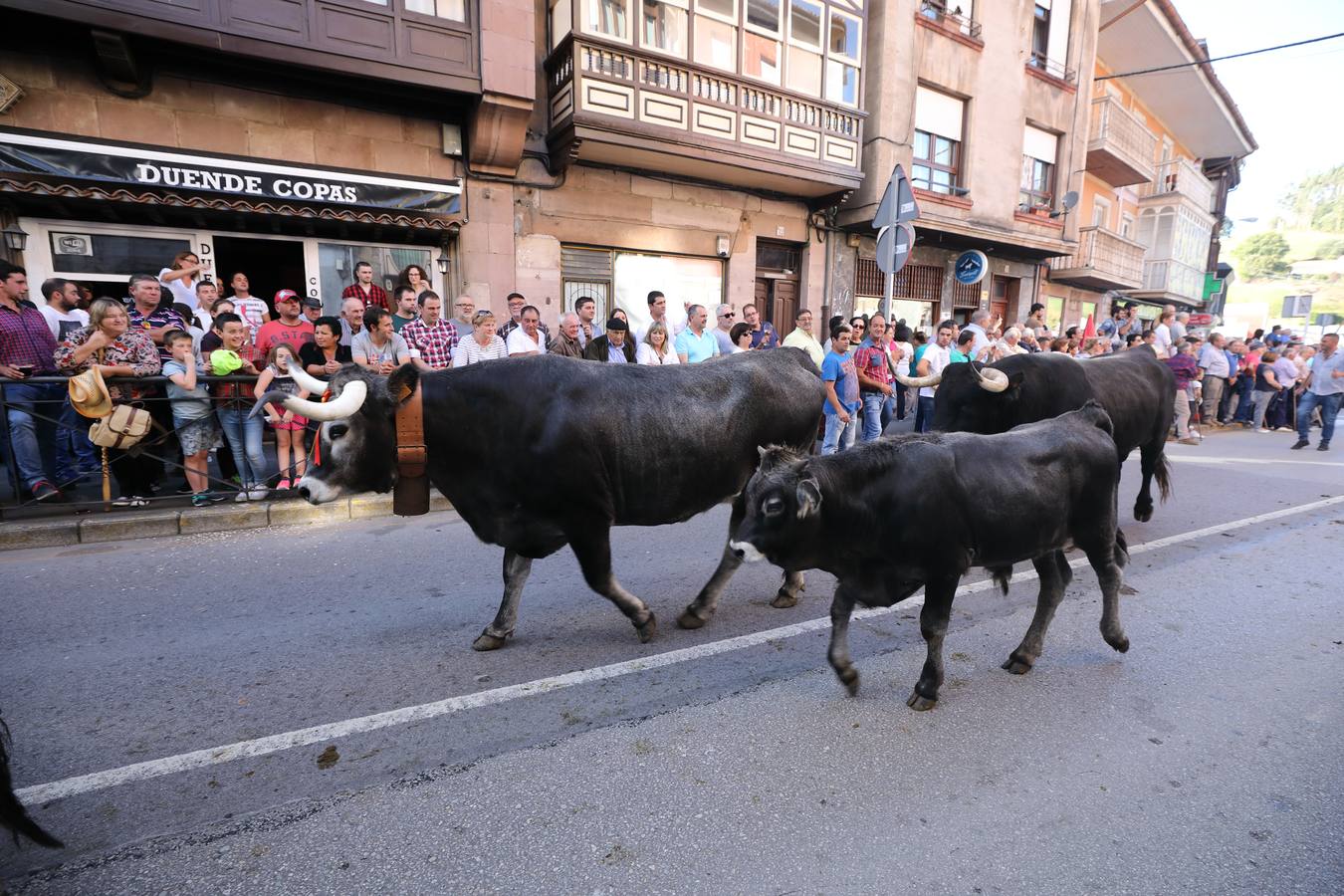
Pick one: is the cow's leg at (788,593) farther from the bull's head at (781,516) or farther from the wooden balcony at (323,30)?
the wooden balcony at (323,30)

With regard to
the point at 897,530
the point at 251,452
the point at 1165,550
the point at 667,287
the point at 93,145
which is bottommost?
the point at 1165,550

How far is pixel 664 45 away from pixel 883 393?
7577 mm

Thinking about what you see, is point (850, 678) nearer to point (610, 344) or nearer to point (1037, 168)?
point (610, 344)

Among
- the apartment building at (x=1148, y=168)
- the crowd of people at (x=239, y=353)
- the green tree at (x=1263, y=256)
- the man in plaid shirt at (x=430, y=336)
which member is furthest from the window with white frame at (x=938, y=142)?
the green tree at (x=1263, y=256)

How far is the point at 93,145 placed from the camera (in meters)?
8.03

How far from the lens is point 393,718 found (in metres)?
2.85

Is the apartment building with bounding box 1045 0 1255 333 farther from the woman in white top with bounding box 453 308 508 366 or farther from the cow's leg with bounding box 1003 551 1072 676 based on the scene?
the cow's leg with bounding box 1003 551 1072 676

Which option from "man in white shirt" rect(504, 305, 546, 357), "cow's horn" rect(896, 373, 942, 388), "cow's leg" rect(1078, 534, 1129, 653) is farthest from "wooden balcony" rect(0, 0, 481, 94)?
"cow's leg" rect(1078, 534, 1129, 653)

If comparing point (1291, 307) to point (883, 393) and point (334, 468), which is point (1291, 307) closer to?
point (883, 393)

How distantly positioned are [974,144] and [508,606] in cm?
1765

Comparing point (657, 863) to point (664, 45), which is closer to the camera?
point (657, 863)

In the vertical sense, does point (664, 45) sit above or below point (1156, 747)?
above

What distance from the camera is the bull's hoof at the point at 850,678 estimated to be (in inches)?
118

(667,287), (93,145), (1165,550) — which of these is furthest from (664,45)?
(1165,550)
